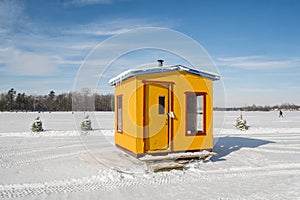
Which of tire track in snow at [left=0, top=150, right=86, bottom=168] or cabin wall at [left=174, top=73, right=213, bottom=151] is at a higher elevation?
cabin wall at [left=174, top=73, right=213, bottom=151]

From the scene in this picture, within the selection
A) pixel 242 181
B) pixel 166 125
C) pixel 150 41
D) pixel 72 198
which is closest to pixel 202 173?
pixel 242 181

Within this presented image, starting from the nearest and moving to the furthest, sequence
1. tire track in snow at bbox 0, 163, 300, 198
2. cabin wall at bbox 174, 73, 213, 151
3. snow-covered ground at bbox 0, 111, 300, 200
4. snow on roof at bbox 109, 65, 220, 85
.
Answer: snow-covered ground at bbox 0, 111, 300, 200
tire track in snow at bbox 0, 163, 300, 198
snow on roof at bbox 109, 65, 220, 85
cabin wall at bbox 174, 73, 213, 151

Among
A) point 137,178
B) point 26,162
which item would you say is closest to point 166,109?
point 137,178

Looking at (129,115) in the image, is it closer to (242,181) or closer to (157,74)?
(157,74)

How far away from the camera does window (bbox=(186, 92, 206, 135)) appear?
8875 mm

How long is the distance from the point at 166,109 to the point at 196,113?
1.40 meters

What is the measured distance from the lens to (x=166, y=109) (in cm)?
830

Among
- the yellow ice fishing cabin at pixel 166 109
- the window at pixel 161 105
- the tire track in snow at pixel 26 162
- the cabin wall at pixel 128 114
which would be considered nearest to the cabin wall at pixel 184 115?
the yellow ice fishing cabin at pixel 166 109

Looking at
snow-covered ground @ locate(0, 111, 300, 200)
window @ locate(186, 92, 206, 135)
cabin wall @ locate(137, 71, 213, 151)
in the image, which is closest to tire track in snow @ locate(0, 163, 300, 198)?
snow-covered ground @ locate(0, 111, 300, 200)

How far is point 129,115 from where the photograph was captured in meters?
8.35

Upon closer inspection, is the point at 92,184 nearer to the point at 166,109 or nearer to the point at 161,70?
the point at 166,109

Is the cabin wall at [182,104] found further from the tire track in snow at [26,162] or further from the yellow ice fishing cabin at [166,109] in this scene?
the tire track in snow at [26,162]

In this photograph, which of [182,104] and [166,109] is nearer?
[166,109]

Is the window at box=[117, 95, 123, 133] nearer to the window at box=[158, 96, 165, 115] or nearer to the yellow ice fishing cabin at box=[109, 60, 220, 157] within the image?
the yellow ice fishing cabin at box=[109, 60, 220, 157]
